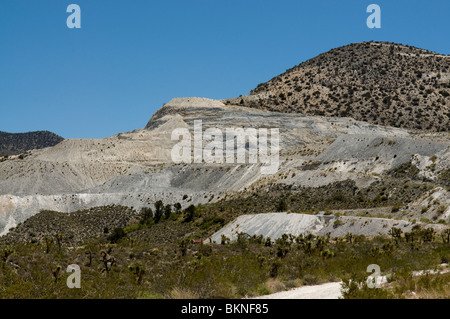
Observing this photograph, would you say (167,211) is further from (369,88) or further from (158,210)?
(369,88)

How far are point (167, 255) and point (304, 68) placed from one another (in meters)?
129

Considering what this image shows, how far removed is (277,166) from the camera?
247 ft

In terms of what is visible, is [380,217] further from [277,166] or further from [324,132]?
[324,132]

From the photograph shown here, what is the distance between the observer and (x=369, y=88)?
133 m

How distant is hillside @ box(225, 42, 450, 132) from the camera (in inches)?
4742

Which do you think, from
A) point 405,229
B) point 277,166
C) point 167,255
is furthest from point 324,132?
point 167,255

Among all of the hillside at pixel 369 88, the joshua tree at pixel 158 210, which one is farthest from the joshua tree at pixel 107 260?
the hillside at pixel 369 88

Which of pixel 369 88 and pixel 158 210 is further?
pixel 369 88

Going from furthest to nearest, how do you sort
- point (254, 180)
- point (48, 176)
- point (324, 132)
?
point (324, 132), point (48, 176), point (254, 180)

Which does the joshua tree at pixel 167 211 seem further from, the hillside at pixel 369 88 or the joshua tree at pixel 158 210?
the hillside at pixel 369 88

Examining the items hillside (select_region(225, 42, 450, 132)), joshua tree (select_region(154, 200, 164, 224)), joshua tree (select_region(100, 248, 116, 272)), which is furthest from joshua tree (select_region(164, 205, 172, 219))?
hillside (select_region(225, 42, 450, 132))

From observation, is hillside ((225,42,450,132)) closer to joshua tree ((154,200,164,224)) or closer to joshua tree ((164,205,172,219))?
joshua tree ((154,200,164,224))

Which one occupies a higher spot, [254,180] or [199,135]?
[199,135]

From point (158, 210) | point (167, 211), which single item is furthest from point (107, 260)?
point (158, 210)
